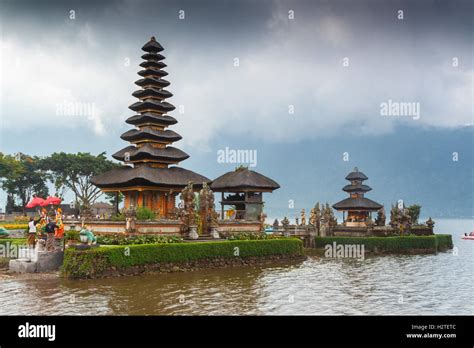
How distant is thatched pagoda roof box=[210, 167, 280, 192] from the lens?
48.9 metres

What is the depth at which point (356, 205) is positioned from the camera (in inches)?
2530

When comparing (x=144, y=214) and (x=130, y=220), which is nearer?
(x=130, y=220)

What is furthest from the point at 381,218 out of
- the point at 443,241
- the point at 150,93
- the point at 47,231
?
the point at 47,231

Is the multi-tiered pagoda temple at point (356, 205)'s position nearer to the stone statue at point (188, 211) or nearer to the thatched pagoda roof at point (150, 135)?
the thatched pagoda roof at point (150, 135)

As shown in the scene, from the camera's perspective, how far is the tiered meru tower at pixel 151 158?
44156 millimetres

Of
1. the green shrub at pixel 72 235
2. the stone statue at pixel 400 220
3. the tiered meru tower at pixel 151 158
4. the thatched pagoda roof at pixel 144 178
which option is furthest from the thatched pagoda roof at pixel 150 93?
the stone statue at pixel 400 220

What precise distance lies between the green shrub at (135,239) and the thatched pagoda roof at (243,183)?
15.6 metres

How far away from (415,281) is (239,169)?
2503 cm

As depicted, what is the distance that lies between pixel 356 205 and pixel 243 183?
2187cm

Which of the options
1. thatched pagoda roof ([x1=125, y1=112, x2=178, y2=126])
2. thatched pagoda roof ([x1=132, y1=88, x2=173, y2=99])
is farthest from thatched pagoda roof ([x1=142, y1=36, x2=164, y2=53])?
thatched pagoda roof ([x1=125, y1=112, x2=178, y2=126])

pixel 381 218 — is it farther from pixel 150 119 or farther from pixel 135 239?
pixel 135 239

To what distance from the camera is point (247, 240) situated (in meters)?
38.1

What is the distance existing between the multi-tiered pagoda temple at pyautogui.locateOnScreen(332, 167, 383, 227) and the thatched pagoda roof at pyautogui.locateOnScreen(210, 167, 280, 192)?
711 inches
